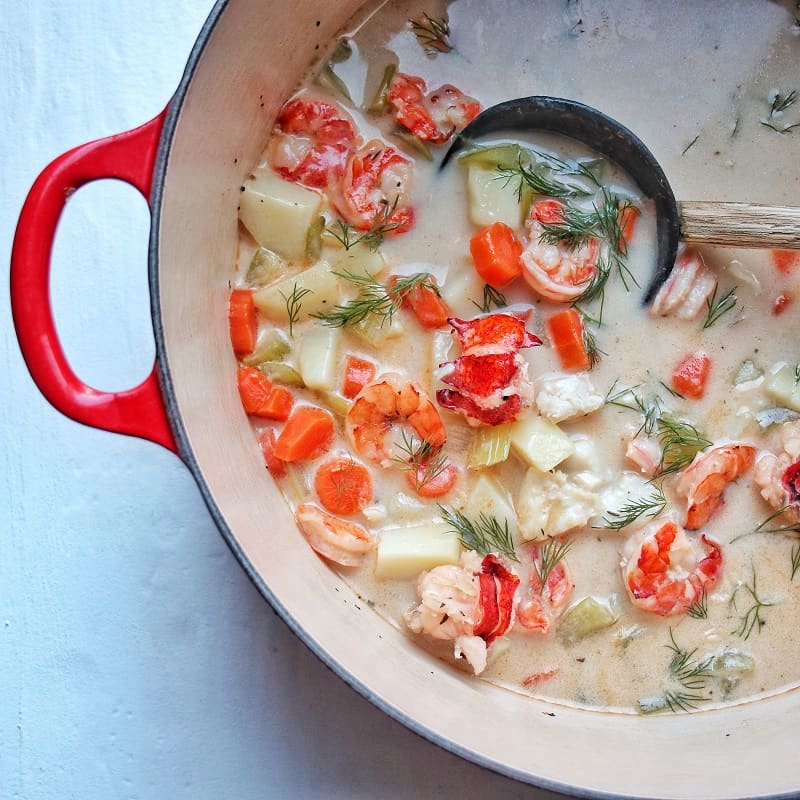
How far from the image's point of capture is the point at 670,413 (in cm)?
221

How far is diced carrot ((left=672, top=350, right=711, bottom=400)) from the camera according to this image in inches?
86.6

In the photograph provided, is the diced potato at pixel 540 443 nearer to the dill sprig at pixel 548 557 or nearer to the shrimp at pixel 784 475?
the dill sprig at pixel 548 557

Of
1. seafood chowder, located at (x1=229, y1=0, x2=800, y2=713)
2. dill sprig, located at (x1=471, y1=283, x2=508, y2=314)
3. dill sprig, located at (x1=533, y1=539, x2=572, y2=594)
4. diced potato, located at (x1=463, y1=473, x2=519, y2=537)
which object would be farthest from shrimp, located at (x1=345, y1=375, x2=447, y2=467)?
dill sprig, located at (x1=533, y1=539, x2=572, y2=594)

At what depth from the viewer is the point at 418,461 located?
220cm

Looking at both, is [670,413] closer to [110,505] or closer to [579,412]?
[579,412]

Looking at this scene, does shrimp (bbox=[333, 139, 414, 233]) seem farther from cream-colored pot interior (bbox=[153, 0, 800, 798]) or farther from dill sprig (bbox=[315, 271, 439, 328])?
cream-colored pot interior (bbox=[153, 0, 800, 798])

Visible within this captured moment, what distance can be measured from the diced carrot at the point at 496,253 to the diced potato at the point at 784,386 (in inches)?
25.0

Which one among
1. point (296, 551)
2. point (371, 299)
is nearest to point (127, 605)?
point (296, 551)

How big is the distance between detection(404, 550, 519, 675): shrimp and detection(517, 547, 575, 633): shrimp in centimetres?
7

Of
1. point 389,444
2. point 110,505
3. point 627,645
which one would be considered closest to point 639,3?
point 389,444

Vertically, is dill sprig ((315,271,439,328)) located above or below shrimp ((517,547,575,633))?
above

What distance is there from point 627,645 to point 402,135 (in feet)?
4.27

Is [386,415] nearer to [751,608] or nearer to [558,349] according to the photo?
[558,349]

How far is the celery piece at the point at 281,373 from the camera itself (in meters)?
2.23
